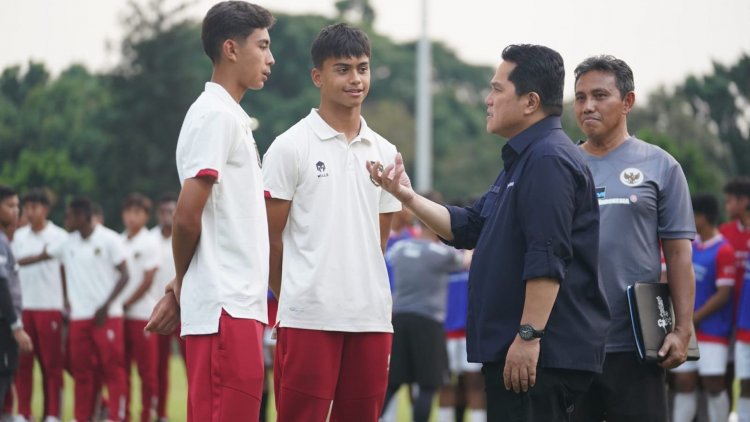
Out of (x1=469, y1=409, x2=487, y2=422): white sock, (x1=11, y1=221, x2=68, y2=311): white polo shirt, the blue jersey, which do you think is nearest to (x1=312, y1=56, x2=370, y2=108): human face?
the blue jersey

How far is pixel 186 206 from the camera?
16.1 ft

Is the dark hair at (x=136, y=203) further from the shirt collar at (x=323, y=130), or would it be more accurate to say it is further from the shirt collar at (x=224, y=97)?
the shirt collar at (x=224, y=97)

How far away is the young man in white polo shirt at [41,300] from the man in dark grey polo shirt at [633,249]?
8709 millimetres

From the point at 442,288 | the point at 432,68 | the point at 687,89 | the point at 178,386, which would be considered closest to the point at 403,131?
the point at 432,68

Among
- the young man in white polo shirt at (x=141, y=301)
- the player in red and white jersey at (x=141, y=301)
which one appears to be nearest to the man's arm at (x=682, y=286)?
the player in red and white jersey at (x=141, y=301)

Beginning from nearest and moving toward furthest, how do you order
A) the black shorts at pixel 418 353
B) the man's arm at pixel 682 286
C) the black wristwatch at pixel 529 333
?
the black wristwatch at pixel 529 333 < the man's arm at pixel 682 286 < the black shorts at pixel 418 353

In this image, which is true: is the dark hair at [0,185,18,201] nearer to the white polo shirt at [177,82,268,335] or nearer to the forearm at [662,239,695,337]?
the white polo shirt at [177,82,268,335]

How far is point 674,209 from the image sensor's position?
223 inches

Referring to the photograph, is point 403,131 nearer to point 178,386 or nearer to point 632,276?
point 178,386

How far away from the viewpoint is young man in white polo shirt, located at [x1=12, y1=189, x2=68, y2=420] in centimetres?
1287

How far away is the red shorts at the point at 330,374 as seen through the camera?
5.71 metres

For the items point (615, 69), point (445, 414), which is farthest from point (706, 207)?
point (615, 69)

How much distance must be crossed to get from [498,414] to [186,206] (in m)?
1.62

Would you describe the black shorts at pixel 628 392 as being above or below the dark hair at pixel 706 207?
below
